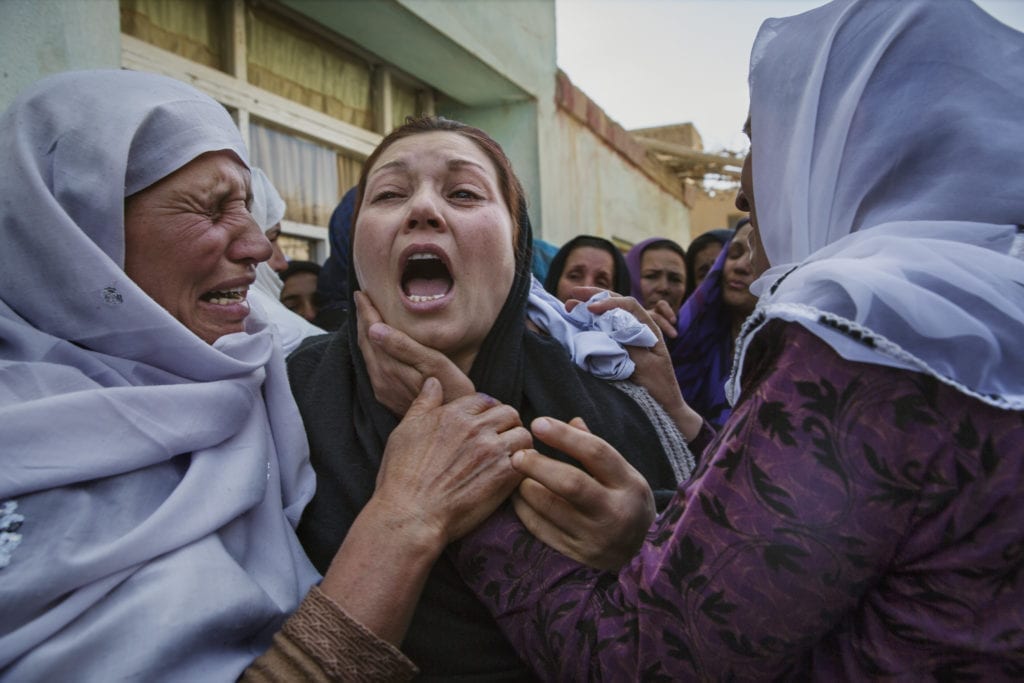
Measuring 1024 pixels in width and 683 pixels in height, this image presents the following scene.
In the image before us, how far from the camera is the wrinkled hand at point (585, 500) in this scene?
126cm

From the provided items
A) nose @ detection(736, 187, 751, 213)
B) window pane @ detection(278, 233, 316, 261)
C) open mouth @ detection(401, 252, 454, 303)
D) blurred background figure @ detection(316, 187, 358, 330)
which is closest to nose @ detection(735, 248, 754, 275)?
blurred background figure @ detection(316, 187, 358, 330)

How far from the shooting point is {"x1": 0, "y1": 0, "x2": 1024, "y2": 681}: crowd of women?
92 cm

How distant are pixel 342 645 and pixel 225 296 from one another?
2.90 ft

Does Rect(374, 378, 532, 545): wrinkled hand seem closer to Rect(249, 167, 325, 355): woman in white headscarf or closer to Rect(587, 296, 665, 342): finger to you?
Rect(587, 296, 665, 342): finger

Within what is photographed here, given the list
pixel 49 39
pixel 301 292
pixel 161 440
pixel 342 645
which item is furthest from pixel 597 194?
pixel 342 645

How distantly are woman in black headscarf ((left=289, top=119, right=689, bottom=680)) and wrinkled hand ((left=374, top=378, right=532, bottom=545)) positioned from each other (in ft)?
0.57

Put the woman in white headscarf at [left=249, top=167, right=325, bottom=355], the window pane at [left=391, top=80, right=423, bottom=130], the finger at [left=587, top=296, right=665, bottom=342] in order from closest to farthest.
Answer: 1. the finger at [left=587, top=296, right=665, bottom=342]
2. the woman in white headscarf at [left=249, top=167, right=325, bottom=355]
3. the window pane at [left=391, top=80, right=423, bottom=130]

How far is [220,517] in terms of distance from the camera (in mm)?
1284

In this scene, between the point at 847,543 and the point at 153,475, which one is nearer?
the point at 847,543

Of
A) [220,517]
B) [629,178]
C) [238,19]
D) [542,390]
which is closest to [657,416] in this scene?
[542,390]

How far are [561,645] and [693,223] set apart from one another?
17069 mm

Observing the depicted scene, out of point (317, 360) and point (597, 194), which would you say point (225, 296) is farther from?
point (597, 194)

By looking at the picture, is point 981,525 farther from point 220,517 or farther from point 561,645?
point 220,517

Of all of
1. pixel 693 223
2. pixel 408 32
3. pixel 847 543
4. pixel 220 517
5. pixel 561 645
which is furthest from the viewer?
pixel 693 223
